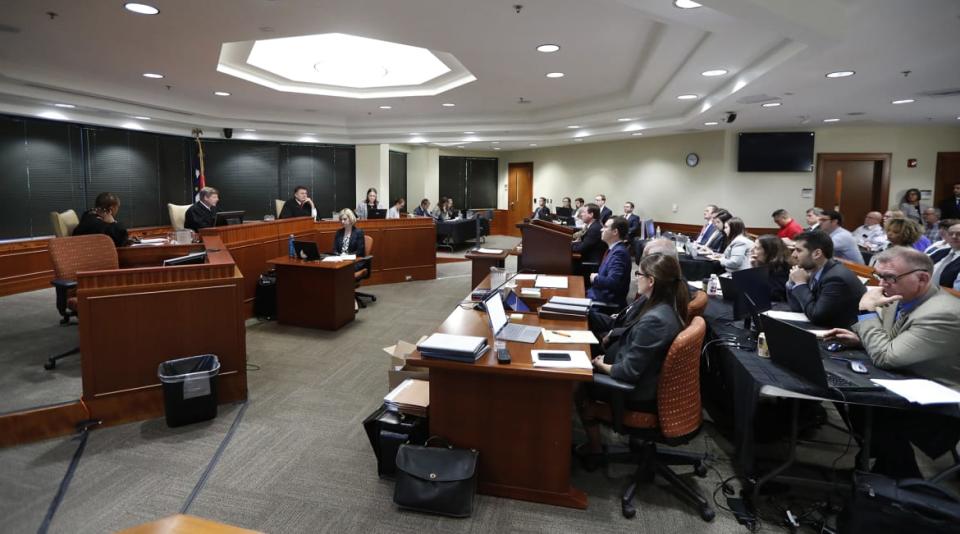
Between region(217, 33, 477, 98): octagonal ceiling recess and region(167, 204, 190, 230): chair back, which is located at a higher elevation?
region(217, 33, 477, 98): octagonal ceiling recess

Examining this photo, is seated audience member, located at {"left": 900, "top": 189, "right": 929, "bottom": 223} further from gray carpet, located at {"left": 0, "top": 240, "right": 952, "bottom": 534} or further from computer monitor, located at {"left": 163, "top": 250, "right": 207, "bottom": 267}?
computer monitor, located at {"left": 163, "top": 250, "right": 207, "bottom": 267}

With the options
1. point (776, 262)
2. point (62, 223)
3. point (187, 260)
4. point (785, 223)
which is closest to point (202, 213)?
point (62, 223)

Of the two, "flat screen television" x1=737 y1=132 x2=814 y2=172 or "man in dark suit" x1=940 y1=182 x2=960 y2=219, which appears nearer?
"man in dark suit" x1=940 y1=182 x2=960 y2=219

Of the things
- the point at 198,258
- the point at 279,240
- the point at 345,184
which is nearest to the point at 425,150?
the point at 345,184

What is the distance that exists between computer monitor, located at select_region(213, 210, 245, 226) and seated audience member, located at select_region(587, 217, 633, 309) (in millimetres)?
4411

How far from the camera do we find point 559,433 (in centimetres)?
258

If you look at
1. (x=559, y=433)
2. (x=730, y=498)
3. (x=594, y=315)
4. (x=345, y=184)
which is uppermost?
(x=345, y=184)

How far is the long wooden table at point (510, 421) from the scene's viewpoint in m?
2.56

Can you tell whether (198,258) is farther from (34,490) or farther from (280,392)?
(34,490)

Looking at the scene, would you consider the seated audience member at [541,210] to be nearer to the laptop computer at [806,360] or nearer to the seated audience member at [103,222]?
the seated audience member at [103,222]

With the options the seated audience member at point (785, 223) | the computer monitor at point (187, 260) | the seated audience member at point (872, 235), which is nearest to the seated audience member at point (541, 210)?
the seated audience member at point (785, 223)

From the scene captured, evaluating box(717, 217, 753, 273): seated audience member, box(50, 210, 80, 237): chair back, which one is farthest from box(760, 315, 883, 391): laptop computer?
box(50, 210, 80, 237): chair back

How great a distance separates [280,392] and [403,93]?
18.4ft

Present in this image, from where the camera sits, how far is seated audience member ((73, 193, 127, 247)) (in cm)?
522
